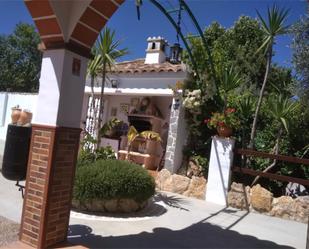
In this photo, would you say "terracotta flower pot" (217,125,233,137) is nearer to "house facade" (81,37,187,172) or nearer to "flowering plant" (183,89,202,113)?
"flowering plant" (183,89,202,113)

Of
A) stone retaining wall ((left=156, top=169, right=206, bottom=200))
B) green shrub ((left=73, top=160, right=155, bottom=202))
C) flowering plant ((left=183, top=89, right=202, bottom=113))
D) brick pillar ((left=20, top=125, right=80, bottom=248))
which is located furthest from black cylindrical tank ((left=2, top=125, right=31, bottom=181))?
flowering plant ((left=183, top=89, right=202, bottom=113))

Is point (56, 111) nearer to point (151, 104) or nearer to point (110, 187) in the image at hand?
point (110, 187)

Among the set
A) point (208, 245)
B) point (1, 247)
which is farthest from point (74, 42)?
point (208, 245)

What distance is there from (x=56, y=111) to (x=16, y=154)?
1.26 m

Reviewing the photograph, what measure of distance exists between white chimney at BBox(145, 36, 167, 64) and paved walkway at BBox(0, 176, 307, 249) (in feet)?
22.1

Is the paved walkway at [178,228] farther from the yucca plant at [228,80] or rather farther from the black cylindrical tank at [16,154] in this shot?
the yucca plant at [228,80]

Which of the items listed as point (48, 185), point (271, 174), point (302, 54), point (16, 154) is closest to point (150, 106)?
point (302, 54)

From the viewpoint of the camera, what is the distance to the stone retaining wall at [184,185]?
9.53m

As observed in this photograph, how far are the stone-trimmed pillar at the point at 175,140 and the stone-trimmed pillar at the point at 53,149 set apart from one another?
6.25 meters

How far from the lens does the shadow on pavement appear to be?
517 cm

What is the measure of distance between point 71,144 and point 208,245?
2.76 metres

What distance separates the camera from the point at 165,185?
1003cm

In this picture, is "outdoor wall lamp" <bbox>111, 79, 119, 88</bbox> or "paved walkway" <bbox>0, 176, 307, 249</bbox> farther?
"outdoor wall lamp" <bbox>111, 79, 119, 88</bbox>

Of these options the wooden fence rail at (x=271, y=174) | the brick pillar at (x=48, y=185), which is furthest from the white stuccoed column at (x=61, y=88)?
the wooden fence rail at (x=271, y=174)
